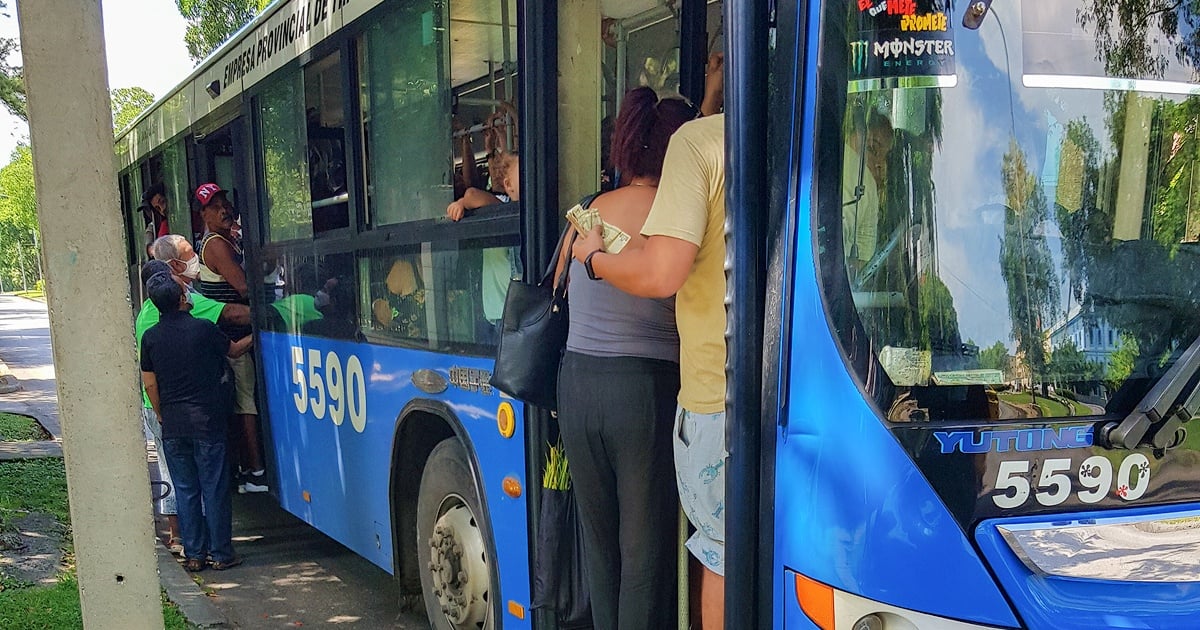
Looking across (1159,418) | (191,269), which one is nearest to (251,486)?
(191,269)

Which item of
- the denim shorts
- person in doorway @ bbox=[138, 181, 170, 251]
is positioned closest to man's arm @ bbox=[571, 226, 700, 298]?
the denim shorts

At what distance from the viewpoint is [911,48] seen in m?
1.94

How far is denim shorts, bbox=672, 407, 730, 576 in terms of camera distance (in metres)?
2.39

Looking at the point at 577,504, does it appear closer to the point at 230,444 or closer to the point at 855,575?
the point at 855,575

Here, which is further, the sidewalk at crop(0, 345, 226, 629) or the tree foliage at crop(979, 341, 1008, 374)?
the sidewalk at crop(0, 345, 226, 629)

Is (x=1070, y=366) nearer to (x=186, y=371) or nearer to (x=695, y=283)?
(x=695, y=283)

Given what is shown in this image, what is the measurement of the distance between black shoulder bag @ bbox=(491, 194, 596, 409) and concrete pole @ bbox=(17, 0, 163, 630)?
1.05m

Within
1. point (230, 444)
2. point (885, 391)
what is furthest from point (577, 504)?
point (230, 444)

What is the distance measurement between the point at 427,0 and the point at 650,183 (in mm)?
1619

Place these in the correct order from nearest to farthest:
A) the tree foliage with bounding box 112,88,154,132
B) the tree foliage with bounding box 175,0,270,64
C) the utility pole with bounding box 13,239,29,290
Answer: the tree foliage with bounding box 175,0,270,64 → the tree foliage with bounding box 112,88,154,132 → the utility pole with bounding box 13,239,29,290

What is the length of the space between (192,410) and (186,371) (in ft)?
0.77

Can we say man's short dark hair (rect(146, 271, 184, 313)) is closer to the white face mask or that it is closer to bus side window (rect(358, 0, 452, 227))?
the white face mask

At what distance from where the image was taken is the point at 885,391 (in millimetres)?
1947

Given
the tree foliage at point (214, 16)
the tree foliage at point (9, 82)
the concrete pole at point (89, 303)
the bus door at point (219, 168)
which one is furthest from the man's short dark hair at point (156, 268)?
the tree foliage at point (214, 16)
